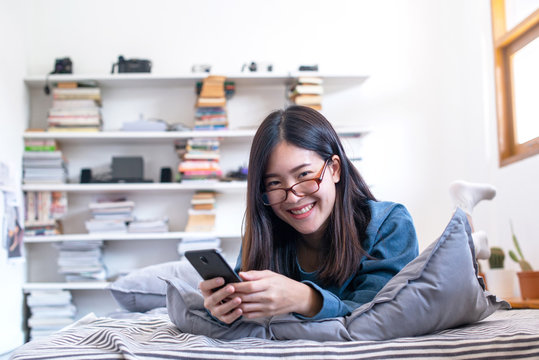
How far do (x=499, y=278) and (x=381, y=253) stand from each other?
189 centimetres

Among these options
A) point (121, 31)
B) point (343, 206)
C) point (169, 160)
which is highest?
point (121, 31)

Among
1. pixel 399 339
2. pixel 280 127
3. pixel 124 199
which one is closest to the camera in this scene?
pixel 399 339

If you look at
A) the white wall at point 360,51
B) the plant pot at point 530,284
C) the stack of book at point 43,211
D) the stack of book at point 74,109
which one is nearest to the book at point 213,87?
the white wall at point 360,51

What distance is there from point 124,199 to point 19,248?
2.22ft

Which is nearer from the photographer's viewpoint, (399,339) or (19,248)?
(399,339)

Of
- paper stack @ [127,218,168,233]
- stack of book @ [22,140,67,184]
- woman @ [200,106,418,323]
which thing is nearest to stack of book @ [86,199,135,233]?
paper stack @ [127,218,168,233]

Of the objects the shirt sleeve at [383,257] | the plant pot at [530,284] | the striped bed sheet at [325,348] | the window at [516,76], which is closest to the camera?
the striped bed sheet at [325,348]

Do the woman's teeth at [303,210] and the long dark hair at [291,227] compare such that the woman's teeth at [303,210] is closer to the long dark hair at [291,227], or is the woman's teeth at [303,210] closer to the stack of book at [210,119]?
the long dark hair at [291,227]

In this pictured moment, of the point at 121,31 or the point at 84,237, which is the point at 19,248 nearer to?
the point at 84,237

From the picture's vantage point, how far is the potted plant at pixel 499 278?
288 centimetres

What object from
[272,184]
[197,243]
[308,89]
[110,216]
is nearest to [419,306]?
[272,184]

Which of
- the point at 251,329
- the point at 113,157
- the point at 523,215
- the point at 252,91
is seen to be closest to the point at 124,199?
the point at 113,157

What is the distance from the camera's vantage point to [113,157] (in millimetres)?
3646

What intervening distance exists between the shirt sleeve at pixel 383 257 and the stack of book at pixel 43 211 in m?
→ 2.67
